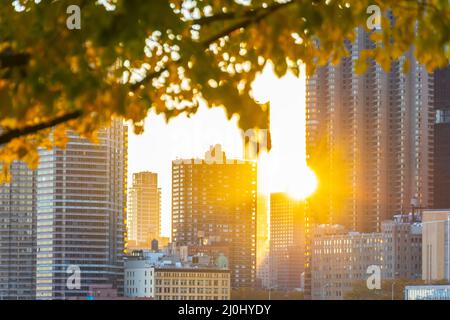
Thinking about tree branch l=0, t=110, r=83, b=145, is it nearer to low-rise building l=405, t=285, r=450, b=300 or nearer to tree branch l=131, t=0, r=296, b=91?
tree branch l=131, t=0, r=296, b=91

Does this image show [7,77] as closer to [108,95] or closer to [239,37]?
[108,95]

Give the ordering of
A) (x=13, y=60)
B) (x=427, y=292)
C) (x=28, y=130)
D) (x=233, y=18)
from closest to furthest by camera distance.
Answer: (x=13, y=60) → (x=28, y=130) → (x=233, y=18) → (x=427, y=292)

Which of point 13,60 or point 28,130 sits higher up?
point 13,60

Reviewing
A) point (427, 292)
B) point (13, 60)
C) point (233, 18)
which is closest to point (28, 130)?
point (13, 60)

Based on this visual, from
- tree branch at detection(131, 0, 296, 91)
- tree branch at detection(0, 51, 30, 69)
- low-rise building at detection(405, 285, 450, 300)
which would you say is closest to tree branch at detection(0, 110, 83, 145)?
tree branch at detection(0, 51, 30, 69)

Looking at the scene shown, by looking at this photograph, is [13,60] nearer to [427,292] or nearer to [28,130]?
[28,130]

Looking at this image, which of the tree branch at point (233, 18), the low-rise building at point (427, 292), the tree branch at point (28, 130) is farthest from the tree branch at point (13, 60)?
the low-rise building at point (427, 292)

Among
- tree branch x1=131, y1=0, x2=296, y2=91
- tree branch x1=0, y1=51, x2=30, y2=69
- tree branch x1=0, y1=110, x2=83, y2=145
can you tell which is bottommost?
tree branch x1=0, y1=110, x2=83, y2=145

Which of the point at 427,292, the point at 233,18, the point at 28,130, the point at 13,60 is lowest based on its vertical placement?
the point at 427,292

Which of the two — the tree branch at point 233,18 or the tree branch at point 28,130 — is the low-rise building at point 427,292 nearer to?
the tree branch at point 233,18

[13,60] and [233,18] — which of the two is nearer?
[13,60]

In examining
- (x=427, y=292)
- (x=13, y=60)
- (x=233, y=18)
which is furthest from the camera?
(x=427, y=292)

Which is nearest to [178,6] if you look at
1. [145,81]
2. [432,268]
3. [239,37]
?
[239,37]

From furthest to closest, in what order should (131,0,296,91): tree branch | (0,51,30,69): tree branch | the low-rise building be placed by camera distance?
the low-rise building
(131,0,296,91): tree branch
(0,51,30,69): tree branch
